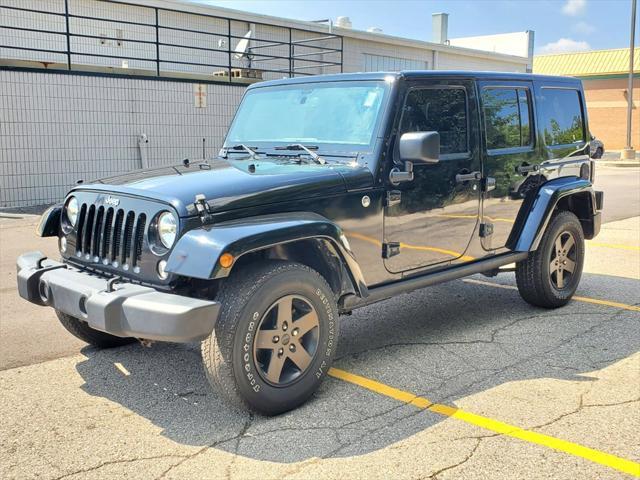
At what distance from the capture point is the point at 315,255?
414 cm

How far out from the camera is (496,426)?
365 centimetres

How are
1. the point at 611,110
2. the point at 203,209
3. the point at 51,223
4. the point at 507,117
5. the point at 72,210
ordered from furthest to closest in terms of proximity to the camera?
1. the point at 611,110
2. the point at 507,117
3. the point at 51,223
4. the point at 72,210
5. the point at 203,209

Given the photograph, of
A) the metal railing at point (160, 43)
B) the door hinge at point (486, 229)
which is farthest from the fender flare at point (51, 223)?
A: the metal railing at point (160, 43)

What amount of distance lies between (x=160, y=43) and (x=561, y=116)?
11155 millimetres

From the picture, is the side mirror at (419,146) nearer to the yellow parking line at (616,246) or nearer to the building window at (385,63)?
the yellow parking line at (616,246)

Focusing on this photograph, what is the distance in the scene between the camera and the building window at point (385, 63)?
23.7 m

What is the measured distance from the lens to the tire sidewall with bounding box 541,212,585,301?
5785 millimetres

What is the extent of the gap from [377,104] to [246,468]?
8.19 feet

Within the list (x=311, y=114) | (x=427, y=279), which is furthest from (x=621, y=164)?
(x=311, y=114)

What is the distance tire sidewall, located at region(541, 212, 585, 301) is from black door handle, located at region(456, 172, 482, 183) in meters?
1.12

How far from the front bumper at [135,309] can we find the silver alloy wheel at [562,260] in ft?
12.0

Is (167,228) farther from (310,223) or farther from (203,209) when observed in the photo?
(310,223)

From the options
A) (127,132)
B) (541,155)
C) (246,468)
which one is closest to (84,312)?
(246,468)

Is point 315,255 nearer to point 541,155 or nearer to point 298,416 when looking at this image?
point 298,416
